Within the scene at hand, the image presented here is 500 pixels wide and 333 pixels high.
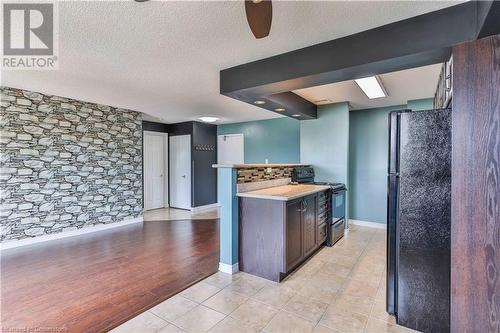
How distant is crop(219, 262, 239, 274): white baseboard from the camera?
2988 millimetres

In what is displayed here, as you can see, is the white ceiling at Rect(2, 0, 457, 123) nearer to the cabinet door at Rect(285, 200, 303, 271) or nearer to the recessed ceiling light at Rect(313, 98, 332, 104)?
the cabinet door at Rect(285, 200, 303, 271)

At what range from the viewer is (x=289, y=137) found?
19.8 ft

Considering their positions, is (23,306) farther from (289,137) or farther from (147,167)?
(289,137)

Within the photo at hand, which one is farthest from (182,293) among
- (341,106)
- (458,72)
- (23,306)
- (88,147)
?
(341,106)

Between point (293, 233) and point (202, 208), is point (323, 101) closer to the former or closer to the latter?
point (293, 233)

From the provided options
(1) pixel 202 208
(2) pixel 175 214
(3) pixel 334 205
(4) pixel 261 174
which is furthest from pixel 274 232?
(1) pixel 202 208

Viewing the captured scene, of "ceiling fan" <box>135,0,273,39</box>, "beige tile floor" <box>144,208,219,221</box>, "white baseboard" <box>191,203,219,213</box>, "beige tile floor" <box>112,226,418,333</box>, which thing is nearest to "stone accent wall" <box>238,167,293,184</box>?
"beige tile floor" <box>112,226,418,333</box>

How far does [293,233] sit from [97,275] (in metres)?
2.32

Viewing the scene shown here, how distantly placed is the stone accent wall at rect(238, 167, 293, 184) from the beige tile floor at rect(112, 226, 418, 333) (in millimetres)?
1163

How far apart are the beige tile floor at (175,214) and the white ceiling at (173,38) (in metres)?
3.14

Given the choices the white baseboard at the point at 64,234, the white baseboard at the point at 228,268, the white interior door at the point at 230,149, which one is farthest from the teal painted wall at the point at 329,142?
the white baseboard at the point at 64,234

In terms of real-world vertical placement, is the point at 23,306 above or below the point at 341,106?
below

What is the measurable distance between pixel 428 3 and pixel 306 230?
2502mm

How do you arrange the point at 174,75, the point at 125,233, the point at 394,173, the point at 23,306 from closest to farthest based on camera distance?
the point at 394,173 < the point at 23,306 < the point at 174,75 < the point at 125,233
